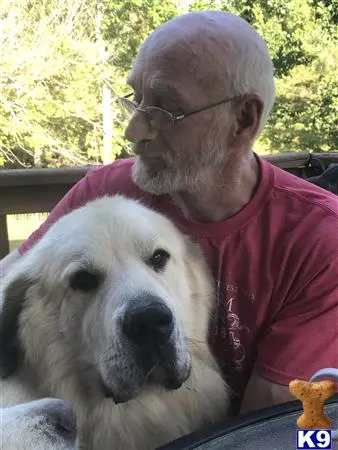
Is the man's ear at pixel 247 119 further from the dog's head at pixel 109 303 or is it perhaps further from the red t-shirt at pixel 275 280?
the dog's head at pixel 109 303

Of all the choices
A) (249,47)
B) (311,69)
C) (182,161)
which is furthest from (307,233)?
(311,69)

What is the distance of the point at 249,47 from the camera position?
61.6 inches

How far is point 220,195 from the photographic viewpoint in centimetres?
158

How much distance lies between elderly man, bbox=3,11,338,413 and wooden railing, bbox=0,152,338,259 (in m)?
0.71

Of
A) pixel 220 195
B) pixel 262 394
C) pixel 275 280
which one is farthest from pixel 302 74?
pixel 262 394

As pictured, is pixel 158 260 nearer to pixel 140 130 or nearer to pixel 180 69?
pixel 140 130

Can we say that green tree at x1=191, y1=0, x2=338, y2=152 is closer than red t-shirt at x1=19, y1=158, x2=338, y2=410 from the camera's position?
No

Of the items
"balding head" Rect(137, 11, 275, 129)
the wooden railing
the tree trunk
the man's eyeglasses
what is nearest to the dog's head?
the man's eyeglasses

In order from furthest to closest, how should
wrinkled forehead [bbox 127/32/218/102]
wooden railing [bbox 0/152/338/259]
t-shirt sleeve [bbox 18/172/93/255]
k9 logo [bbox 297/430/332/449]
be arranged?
1. wooden railing [bbox 0/152/338/259]
2. t-shirt sleeve [bbox 18/172/93/255]
3. wrinkled forehead [bbox 127/32/218/102]
4. k9 logo [bbox 297/430/332/449]

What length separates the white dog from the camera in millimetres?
1268

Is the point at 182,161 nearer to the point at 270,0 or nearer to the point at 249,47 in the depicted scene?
the point at 249,47

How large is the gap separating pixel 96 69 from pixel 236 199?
960 centimetres

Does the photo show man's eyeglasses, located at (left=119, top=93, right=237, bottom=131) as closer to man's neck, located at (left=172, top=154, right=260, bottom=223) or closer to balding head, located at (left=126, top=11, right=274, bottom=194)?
balding head, located at (left=126, top=11, right=274, bottom=194)

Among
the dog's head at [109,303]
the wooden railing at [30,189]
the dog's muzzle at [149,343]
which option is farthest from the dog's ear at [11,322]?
the wooden railing at [30,189]
